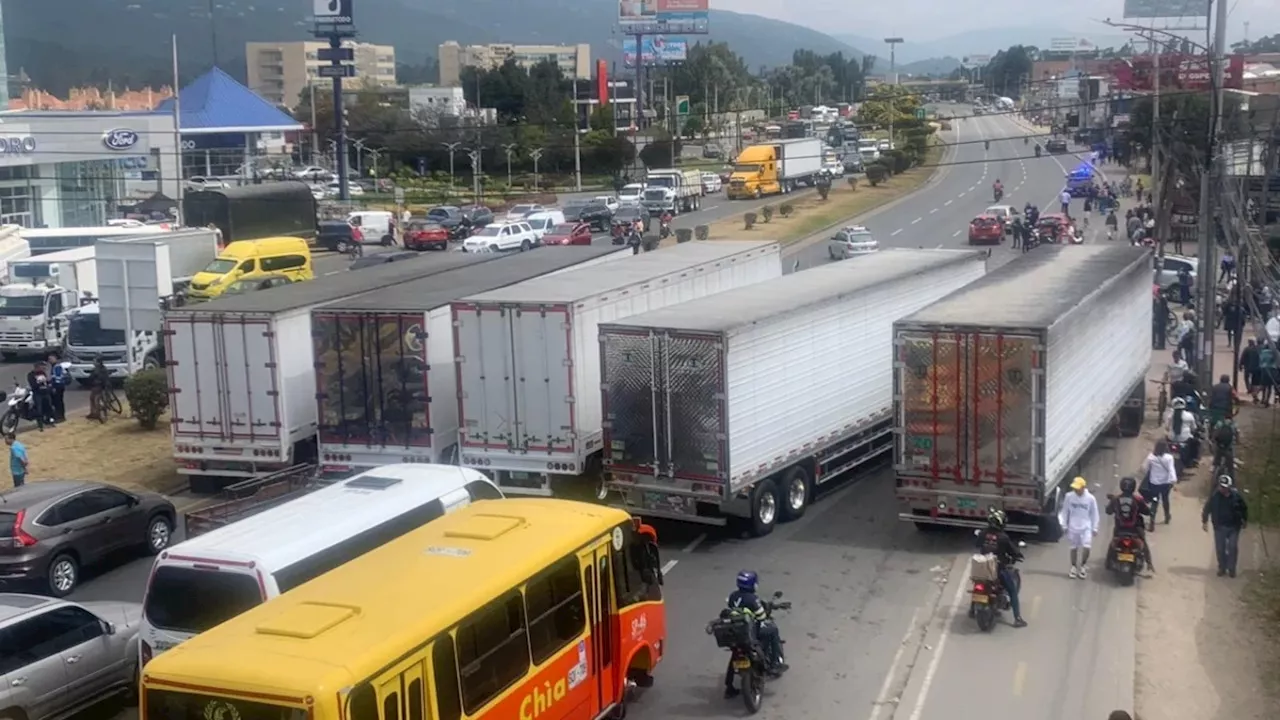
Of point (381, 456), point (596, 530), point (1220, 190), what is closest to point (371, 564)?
point (596, 530)

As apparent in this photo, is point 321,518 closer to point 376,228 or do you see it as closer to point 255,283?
point 255,283

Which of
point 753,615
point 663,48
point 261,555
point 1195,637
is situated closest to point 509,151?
point 663,48

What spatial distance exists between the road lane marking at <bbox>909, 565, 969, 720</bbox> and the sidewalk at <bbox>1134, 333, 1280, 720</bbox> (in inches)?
71.2

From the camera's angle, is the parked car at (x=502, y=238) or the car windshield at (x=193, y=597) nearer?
the car windshield at (x=193, y=597)

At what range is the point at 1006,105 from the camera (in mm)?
162000

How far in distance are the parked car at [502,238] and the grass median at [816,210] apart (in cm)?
746

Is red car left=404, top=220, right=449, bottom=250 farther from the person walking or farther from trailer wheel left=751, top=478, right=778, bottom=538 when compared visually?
trailer wheel left=751, top=478, right=778, bottom=538

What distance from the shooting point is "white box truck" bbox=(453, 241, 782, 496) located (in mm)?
18047

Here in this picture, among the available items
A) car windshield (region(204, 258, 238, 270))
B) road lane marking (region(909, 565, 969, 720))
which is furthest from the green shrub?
road lane marking (region(909, 565, 969, 720))

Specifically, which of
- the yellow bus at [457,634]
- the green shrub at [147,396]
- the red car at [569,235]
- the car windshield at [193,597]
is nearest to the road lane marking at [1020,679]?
the yellow bus at [457,634]

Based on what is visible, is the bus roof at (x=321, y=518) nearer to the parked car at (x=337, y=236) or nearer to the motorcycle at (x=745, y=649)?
the motorcycle at (x=745, y=649)

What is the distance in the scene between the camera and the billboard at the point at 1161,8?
90.4 meters

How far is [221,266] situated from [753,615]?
2889cm

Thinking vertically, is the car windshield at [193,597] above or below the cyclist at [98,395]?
above
